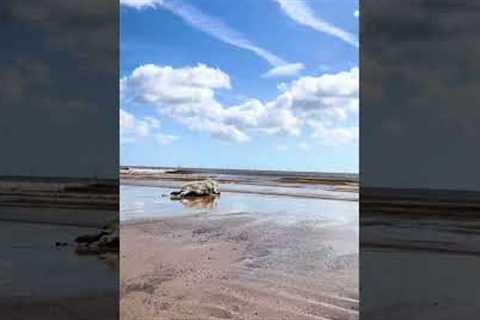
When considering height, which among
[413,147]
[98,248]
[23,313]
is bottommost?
[23,313]

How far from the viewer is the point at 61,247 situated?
1662 mm

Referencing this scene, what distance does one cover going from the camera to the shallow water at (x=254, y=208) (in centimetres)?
495

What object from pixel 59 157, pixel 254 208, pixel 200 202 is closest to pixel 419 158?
pixel 59 157

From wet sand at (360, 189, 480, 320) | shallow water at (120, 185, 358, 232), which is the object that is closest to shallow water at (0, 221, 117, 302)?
wet sand at (360, 189, 480, 320)

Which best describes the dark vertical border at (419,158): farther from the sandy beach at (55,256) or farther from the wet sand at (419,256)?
the sandy beach at (55,256)

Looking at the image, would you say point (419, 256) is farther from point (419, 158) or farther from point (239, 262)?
point (239, 262)

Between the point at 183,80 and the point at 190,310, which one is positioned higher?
the point at 183,80

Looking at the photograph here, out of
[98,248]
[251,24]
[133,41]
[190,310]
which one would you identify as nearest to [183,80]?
[133,41]

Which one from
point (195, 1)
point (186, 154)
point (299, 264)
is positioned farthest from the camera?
point (186, 154)

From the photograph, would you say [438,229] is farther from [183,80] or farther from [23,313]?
[183,80]

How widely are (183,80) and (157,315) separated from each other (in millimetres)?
3903

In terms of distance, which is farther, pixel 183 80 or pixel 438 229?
pixel 183 80

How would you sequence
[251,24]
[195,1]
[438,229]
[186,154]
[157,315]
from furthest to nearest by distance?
[186,154]
[251,24]
[195,1]
[157,315]
[438,229]

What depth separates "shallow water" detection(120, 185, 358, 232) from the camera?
4953 millimetres
